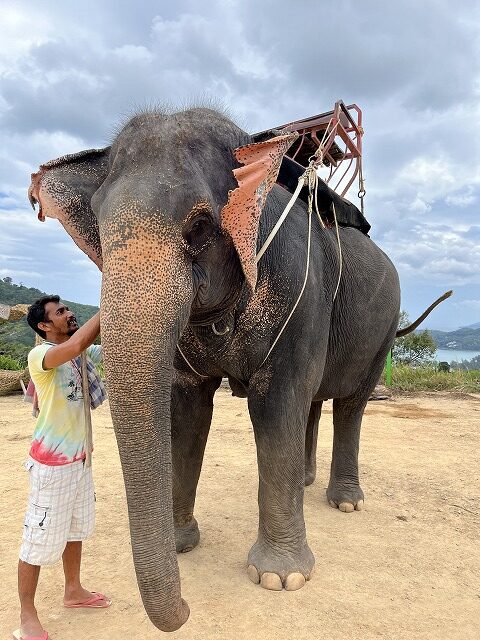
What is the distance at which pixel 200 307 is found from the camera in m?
2.11

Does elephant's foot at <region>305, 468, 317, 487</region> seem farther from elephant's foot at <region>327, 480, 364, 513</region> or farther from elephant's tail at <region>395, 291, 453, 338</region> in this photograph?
elephant's tail at <region>395, 291, 453, 338</region>

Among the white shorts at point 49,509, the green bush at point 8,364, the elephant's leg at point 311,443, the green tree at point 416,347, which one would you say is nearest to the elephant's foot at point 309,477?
the elephant's leg at point 311,443

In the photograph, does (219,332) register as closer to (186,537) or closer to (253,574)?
(253,574)

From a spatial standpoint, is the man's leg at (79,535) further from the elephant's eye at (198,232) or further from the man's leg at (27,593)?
the elephant's eye at (198,232)

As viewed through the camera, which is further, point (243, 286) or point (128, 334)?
point (243, 286)

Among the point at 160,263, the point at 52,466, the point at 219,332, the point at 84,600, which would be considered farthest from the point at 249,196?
the point at 84,600

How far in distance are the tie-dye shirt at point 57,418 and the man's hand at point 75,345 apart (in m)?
0.13

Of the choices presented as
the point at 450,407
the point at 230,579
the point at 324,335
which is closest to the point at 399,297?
the point at 324,335

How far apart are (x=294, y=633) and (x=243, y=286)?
1.47 metres

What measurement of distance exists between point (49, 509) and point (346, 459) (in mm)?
2406

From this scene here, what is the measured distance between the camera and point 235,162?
2127 mm

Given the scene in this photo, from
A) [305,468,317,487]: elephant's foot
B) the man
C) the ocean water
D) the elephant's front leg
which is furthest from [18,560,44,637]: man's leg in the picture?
the ocean water

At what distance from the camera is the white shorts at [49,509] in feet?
7.34

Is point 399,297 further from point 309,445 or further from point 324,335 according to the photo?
point 324,335
